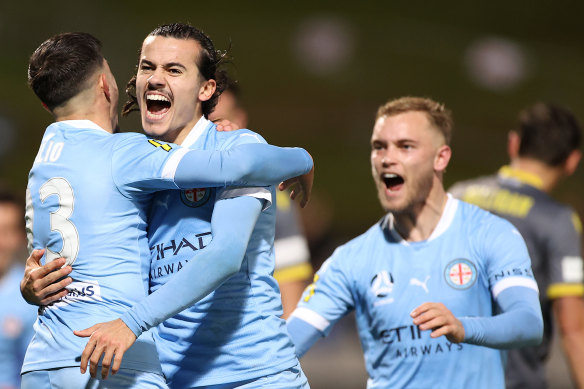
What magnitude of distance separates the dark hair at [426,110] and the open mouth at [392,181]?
1.01ft

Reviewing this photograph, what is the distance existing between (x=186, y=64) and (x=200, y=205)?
0.54 m

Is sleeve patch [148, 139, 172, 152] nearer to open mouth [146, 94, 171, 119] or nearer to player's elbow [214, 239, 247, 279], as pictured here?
open mouth [146, 94, 171, 119]

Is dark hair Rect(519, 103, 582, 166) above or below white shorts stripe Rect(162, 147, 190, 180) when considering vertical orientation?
above

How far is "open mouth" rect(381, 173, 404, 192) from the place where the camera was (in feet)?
12.9

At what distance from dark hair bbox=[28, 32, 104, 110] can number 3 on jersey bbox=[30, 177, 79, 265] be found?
0.36m

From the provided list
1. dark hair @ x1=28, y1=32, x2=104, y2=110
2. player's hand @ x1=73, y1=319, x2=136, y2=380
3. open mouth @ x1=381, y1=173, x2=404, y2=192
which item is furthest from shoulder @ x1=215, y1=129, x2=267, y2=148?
open mouth @ x1=381, y1=173, x2=404, y2=192

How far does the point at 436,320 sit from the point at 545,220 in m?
Answer: 2.15

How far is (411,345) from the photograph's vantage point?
363cm

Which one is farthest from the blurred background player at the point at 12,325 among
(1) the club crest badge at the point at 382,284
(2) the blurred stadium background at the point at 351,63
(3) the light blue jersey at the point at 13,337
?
(2) the blurred stadium background at the point at 351,63

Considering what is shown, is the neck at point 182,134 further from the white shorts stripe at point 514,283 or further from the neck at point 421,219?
the white shorts stripe at point 514,283

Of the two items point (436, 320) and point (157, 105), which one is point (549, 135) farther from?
point (157, 105)

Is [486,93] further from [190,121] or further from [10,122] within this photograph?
[190,121]

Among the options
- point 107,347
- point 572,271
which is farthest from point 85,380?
point 572,271

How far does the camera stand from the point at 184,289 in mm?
2574
